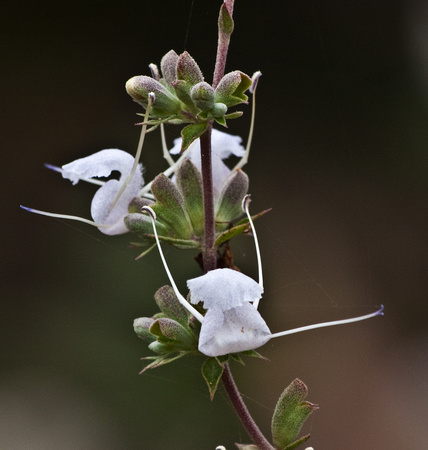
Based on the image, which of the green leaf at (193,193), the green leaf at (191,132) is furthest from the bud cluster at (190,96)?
the green leaf at (193,193)

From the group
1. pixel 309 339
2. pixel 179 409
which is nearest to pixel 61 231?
pixel 179 409

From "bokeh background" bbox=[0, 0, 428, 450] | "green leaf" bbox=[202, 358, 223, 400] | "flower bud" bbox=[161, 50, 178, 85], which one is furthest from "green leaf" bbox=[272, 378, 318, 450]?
"bokeh background" bbox=[0, 0, 428, 450]

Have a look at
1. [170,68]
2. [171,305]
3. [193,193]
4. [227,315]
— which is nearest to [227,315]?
[227,315]

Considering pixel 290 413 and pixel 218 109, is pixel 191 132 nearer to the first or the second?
pixel 218 109

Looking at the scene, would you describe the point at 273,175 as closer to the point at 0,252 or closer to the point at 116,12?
the point at 116,12

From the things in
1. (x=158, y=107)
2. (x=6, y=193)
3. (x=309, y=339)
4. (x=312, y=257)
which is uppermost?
(x=158, y=107)

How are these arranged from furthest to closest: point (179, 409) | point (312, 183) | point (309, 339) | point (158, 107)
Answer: point (312, 183)
point (309, 339)
point (179, 409)
point (158, 107)

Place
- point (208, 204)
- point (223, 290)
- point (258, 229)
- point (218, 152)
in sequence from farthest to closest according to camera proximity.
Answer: point (258, 229) < point (218, 152) < point (208, 204) < point (223, 290)

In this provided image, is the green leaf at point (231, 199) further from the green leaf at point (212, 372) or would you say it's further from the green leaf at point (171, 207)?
the green leaf at point (212, 372)
